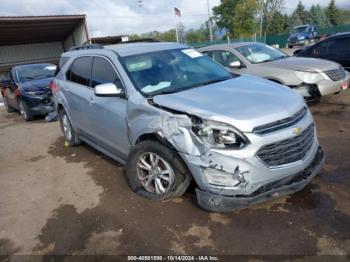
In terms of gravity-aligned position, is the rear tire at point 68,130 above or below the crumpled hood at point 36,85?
below

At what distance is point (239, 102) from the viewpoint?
3.70 meters

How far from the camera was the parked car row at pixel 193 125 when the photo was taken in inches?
133

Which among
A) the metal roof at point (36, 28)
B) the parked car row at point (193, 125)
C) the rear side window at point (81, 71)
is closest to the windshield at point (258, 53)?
the parked car row at point (193, 125)

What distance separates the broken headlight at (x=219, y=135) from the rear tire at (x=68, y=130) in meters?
Answer: 3.77

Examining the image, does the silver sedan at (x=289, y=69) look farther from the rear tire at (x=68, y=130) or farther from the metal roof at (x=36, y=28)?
the metal roof at (x=36, y=28)

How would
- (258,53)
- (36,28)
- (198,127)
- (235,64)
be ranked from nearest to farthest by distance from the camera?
(198,127) < (235,64) < (258,53) < (36,28)

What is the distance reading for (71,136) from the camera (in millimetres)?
6871

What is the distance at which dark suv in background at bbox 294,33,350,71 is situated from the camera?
9414 mm

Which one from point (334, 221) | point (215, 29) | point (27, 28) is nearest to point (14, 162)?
point (334, 221)

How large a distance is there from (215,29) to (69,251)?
7028 centimetres

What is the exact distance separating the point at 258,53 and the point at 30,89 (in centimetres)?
662

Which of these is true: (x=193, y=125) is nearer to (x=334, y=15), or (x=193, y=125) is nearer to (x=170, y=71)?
(x=170, y=71)

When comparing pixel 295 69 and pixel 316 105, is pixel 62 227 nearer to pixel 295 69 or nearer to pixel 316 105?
pixel 295 69

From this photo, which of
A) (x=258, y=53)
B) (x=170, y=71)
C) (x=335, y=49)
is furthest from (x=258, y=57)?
(x=170, y=71)
